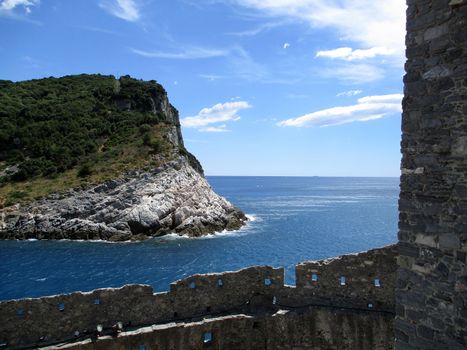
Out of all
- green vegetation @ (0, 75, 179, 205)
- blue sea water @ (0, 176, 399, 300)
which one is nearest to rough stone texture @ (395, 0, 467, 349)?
blue sea water @ (0, 176, 399, 300)

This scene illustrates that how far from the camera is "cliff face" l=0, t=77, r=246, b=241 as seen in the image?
168 ft

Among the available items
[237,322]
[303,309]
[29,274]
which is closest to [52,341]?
[237,322]

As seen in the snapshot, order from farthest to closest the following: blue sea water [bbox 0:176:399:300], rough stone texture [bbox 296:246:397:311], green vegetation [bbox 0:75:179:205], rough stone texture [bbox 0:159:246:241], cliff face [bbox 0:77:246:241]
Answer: green vegetation [bbox 0:75:179:205], cliff face [bbox 0:77:246:241], rough stone texture [bbox 0:159:246:241], blue sea water [bbox 0:176:399:300], rough stone texture [bbox 296:246:397:311]

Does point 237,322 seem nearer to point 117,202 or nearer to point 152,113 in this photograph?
point 117,202

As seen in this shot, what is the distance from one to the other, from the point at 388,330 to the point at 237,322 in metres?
4.95

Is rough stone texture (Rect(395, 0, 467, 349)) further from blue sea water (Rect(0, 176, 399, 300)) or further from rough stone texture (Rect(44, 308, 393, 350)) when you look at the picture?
blue sea water (Rect(0, 176, 399, 300))

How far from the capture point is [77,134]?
2813 inches

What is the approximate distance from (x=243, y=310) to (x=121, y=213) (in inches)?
1620

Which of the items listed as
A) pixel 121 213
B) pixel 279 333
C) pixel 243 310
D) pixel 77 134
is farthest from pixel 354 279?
pixel 77 134

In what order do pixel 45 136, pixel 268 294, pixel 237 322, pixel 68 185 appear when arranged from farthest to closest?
pixel 45 136, pixel 68 185, pixel 268 294, pixel 237 322

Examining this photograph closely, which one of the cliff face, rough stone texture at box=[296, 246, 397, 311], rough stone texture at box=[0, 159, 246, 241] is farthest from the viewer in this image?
the cliff face

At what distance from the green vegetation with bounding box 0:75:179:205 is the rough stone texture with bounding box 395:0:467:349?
55.1 m

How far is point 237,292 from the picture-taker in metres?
14.2

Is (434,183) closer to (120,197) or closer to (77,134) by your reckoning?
(120,197)
